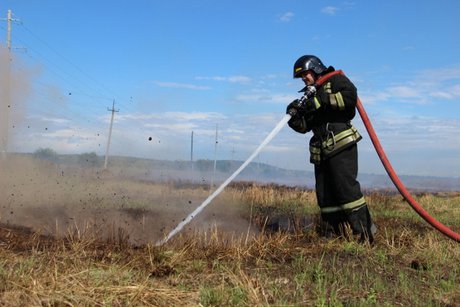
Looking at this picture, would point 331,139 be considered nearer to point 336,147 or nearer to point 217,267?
point 336,147

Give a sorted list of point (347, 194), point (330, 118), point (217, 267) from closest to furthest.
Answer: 1. point (217, 267)
2. point (347, 194)
3. point (330, 118)

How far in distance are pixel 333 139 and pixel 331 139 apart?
0.10 feet

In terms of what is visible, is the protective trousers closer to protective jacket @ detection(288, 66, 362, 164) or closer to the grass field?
protective jacket @ detection(288, 66, 362, 164)

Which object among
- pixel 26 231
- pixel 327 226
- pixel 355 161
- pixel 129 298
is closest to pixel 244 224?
pixel 327 226

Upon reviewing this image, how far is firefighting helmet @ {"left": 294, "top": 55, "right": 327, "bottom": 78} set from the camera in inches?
220

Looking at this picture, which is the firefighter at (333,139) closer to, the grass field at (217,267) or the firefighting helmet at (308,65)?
the firefighting helmet at (308,65)

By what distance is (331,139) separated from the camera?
17.9 feet

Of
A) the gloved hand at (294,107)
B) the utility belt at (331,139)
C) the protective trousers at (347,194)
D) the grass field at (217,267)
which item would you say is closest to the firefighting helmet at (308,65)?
the gloved hand at (294,107)

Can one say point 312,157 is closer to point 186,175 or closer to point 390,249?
point 390,249

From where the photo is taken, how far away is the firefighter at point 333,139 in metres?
5.36

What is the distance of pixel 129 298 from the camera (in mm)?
2818

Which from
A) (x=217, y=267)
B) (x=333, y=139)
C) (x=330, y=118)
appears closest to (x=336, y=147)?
(x=333, y=139)

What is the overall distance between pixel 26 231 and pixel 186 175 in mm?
12629

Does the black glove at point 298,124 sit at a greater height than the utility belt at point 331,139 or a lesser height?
greater
